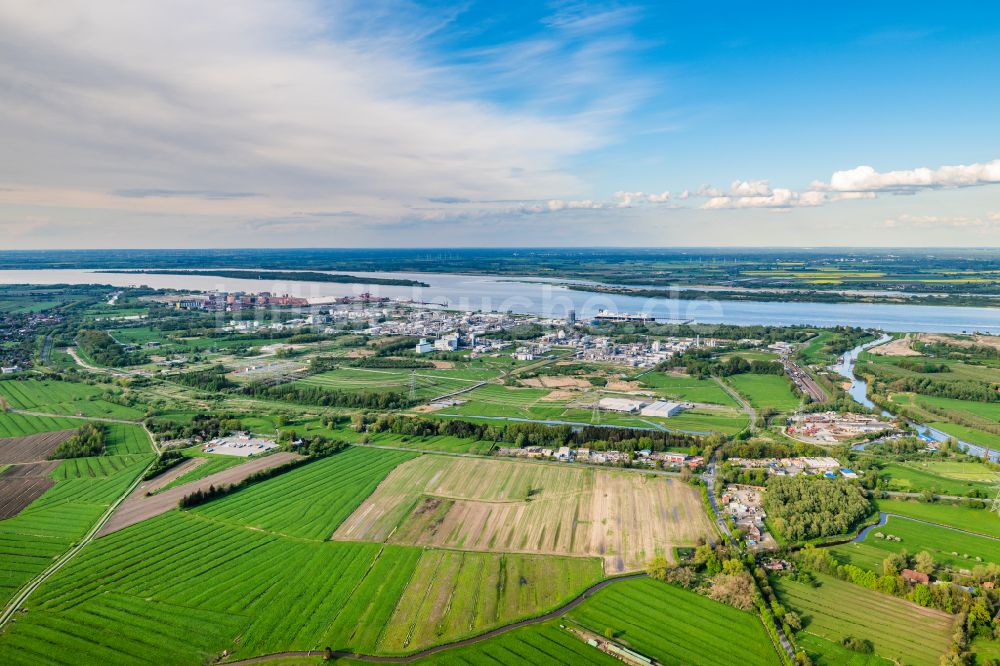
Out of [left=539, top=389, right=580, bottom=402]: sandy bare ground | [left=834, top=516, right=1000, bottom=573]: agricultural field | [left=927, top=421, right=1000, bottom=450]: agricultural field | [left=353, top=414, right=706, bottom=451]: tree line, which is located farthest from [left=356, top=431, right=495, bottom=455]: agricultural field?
[left=927, top=421, right=1000, bottom=450]: agricultural field

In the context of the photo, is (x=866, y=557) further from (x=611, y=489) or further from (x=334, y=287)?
(x=334, y=287)

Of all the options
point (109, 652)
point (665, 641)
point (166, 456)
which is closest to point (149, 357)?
point (166, 456)

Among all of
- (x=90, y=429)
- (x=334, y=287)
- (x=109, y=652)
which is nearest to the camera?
(x=109, y=652)

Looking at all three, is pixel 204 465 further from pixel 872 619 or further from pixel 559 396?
pixel 872 619

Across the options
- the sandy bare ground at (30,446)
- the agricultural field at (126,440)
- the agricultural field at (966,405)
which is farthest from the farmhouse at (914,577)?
the sandy bare ground at (30,446)

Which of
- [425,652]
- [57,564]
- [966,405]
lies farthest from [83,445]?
[966,405]

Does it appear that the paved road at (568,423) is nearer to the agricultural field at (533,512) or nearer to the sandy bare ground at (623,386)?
the agricultural field at (533,512)
